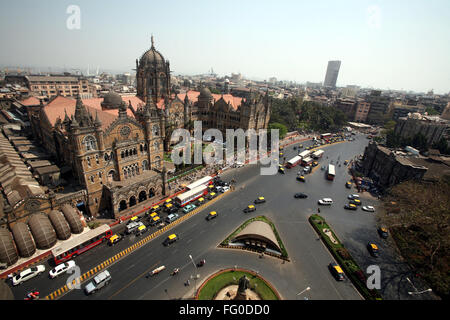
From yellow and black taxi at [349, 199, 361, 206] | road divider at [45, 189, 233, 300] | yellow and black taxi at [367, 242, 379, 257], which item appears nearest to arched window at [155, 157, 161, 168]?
road divider at [45, 189, 233, 300]

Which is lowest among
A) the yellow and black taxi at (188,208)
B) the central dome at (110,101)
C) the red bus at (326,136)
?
the yellow and black taxi at (188,208)

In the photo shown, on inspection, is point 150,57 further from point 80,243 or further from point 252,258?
point 252,258

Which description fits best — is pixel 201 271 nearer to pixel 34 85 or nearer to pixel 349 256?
pixel 349 256

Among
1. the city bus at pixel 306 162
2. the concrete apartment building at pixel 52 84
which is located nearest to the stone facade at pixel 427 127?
the city bus at pixel 306 162

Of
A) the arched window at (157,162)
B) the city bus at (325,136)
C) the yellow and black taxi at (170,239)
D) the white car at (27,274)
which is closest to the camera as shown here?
the white car at (27,274)

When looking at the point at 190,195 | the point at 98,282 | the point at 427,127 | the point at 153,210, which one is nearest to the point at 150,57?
the point at 190,195

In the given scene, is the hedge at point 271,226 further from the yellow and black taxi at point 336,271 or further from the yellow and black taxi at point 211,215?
the yellow and black taxi at point 336,271
